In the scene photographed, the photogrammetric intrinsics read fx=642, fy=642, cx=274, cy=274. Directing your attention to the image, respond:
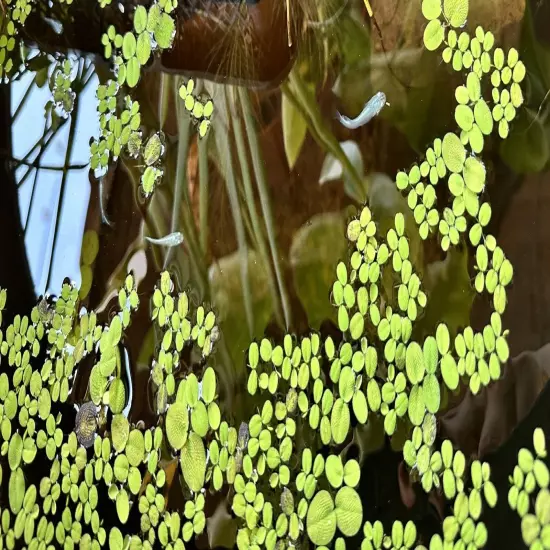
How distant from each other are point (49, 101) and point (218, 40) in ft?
1.16

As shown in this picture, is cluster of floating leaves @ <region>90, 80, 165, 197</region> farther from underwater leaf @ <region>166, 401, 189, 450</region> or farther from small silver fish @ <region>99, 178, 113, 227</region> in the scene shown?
underwater leaf @ <region>166, 401, 189, 450</region>

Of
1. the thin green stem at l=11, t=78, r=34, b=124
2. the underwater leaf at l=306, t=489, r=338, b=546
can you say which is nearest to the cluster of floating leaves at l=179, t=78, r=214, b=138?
the thin green stem at l=11, t=78, r=34, b=124

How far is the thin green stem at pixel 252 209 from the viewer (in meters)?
0.77

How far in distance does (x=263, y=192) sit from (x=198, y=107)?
0.16 meters

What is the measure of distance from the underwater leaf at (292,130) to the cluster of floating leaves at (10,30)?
566mm

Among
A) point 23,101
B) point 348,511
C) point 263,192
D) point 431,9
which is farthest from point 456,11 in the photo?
point 23,101

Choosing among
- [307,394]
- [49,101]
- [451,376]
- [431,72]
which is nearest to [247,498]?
[307,394]

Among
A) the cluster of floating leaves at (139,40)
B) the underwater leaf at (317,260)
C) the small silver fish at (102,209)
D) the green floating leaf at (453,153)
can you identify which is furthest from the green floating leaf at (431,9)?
the small silver fish at (102,209)

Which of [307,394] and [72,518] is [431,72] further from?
[72,518]

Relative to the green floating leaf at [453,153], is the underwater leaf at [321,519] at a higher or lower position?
lower

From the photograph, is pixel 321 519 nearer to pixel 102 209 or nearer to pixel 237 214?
pixel 237 214

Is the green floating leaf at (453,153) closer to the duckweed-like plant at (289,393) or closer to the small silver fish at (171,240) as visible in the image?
the duckweed-like plant at (289,393)

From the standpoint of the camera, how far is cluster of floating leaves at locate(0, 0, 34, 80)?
1076 millimetres

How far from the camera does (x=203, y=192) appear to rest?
838mm
